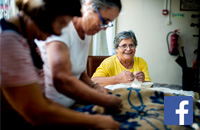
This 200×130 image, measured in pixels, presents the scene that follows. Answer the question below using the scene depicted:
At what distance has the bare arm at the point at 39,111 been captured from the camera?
66 centimetres

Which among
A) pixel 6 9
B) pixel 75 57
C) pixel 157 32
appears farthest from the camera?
pixel 157 32

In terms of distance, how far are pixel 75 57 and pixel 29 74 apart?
488 millimetres

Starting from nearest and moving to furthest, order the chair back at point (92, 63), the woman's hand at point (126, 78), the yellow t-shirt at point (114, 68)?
1. the woman's hand at point (126, 78)
2. the yellow t-shirt at point (114, 68)
3. the chair back at point (92, 63)

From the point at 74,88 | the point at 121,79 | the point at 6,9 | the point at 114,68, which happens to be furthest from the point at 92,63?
the point at 74,88

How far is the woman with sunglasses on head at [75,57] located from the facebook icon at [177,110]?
27cm

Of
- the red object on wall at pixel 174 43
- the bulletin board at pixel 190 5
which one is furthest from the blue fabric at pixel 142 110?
the bulletin board at pixel 190 5

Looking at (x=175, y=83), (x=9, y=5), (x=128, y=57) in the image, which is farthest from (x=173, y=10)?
(x=9, y=5)

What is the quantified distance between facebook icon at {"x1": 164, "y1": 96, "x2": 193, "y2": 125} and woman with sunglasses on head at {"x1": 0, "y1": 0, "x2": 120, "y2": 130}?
1.18 feet

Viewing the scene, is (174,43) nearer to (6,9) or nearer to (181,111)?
(6,9)

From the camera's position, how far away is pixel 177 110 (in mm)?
1060

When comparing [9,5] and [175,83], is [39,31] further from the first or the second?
[175,83]

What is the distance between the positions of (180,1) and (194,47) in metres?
1.29

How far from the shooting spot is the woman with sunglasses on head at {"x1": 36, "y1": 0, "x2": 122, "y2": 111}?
0.89m

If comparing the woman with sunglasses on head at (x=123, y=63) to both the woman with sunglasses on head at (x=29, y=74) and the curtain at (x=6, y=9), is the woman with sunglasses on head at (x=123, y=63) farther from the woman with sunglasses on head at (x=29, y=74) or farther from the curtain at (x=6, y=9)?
the woman with sunglasses on head at (x=29, y=74)
